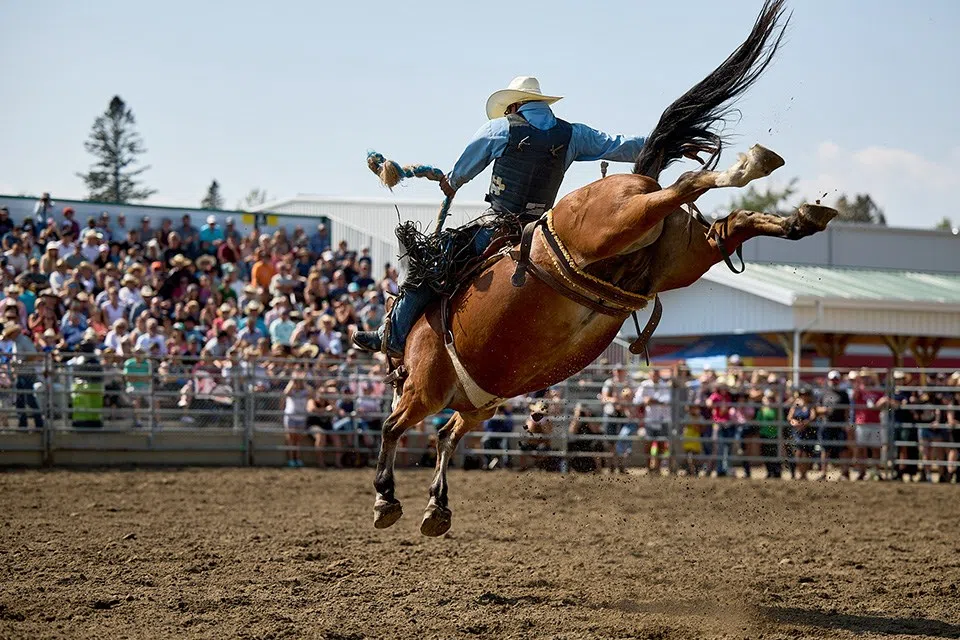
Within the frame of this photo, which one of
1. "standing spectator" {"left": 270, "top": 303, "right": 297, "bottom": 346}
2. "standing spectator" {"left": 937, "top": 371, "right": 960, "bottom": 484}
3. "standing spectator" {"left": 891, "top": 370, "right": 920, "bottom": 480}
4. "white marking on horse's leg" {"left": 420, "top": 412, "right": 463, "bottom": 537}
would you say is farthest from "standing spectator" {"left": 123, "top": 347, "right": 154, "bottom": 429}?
"standing spectator" {"left": 937, "top": 371, "right": 960, "bottom": 484}

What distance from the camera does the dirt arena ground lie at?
16.4ft

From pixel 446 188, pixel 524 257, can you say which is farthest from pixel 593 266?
pixel 446 188

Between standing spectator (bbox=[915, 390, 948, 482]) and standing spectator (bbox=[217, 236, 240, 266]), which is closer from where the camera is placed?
standing spectator (bbox=[915, 390, 948, 482])

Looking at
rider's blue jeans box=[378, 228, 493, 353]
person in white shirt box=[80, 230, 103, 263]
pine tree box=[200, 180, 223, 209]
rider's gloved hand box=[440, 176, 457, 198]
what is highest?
pine tree box=[200, 180, 223, 209]

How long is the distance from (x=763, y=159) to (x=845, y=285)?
743 inches

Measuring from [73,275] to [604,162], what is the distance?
10782mm

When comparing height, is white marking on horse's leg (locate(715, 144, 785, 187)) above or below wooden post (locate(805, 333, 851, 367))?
above

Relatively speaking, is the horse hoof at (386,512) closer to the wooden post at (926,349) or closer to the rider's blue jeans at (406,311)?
the rider's blue jeans at (406,311)

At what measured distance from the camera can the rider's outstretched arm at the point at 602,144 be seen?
→ 234 inches

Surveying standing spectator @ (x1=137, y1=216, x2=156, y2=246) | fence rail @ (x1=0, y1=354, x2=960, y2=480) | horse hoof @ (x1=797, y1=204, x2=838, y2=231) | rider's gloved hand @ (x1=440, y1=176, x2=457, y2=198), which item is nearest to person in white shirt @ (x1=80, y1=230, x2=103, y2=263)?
standing spectator @ (x1=137, y1=216, x2=156, y2=246)

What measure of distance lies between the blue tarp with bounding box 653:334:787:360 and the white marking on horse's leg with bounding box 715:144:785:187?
17.1m

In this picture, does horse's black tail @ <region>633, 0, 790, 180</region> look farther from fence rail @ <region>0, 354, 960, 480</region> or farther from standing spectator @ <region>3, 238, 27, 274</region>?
standing spectator @ <region>3, 238, 27, 274</region>

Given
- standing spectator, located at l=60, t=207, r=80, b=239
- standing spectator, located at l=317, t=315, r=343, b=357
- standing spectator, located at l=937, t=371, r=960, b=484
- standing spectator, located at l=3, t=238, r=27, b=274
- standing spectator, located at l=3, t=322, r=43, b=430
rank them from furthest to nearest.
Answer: standing spectator, located at l=60, t=207, r=80, b=239 < standing spectator, located at l=3, t=238, r=27, b=274 < standing spectator, located at l=317, t=315, r=343, b=357 < standing spectator, located at l=937, t=371, r=960, b=484 < standing spectator, located at l=3, t=322, r=43, b=430

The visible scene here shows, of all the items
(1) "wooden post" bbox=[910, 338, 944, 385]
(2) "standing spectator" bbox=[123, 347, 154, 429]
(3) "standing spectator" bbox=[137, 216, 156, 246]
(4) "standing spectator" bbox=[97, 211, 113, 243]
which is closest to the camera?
(2) "standing spectator" bbox=[123, 347, 154, 429]
